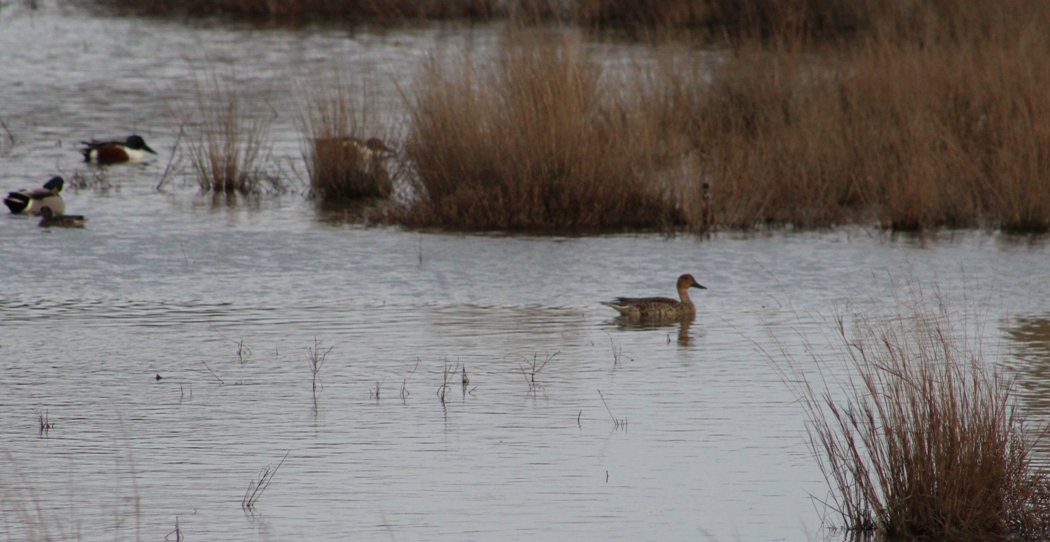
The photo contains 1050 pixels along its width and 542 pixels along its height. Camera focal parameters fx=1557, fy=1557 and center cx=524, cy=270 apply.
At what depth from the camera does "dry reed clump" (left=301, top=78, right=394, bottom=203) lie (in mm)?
15883

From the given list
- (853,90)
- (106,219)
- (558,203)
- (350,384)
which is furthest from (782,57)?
(350,384)

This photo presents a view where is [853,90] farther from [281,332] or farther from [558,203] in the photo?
[281,332]

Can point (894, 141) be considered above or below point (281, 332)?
above

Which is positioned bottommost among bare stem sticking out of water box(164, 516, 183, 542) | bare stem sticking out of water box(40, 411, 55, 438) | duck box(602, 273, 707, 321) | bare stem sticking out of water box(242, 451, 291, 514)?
bare stem sticking out of water box(164, 516, 183, 542)

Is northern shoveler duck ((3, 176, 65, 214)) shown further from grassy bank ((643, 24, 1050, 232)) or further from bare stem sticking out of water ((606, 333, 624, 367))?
bare stem sticking out of water ((606, 333, 624, 367))

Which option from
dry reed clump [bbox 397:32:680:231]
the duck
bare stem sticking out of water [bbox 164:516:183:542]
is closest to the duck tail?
dry reed clump [bbox 397:32:680:231]

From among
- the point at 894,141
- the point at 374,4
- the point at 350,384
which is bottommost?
the point at 350,384

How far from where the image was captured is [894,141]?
48.8 feet

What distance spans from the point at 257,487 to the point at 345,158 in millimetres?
9928

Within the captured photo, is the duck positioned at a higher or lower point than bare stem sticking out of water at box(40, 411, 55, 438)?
higher

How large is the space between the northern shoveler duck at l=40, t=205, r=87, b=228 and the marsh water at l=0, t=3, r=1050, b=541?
14cm

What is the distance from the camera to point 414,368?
29.4 ft

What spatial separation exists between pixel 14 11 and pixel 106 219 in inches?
1108

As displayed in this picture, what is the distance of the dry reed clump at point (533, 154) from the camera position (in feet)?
45.7
